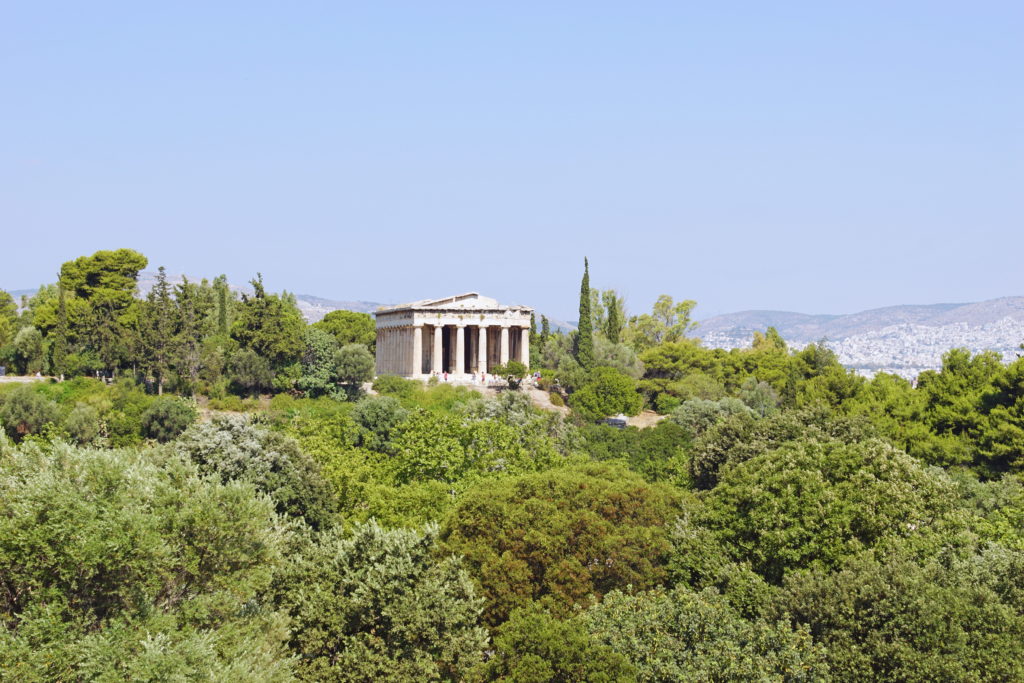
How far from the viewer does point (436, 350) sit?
8638 centimetres

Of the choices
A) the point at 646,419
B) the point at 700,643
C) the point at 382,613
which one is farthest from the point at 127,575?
the point at 646,419

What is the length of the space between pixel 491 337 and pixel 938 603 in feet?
211

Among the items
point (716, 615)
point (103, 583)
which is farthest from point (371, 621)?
point (716, 615)

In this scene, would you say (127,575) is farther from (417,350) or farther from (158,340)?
(417,350)

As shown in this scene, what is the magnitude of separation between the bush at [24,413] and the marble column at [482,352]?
1382 inches

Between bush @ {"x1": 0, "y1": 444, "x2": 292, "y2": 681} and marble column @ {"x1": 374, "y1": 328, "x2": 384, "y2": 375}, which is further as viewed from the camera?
marble column @ {"x1": 374, "y1": 328, "x2": 384, "y2": 375}

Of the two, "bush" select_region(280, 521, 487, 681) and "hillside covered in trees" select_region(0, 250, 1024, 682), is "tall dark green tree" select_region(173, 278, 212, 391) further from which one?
"bush" select_region(280, 521, 487, 681)

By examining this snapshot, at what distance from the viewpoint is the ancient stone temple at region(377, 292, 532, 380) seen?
8481cm

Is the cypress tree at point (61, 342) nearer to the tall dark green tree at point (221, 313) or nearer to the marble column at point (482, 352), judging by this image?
the tall dark green tree at point (221, 313)

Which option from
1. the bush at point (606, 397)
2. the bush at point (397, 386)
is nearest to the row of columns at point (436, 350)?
the bush at point (397, 386)

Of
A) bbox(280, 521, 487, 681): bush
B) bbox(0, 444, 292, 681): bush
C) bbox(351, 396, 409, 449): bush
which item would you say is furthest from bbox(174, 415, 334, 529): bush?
bbox(351, 396, 409, 449): bush

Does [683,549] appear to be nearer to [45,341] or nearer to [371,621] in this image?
[371,621]

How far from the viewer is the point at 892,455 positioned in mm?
36312

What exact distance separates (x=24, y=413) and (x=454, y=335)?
3869 centimetres
